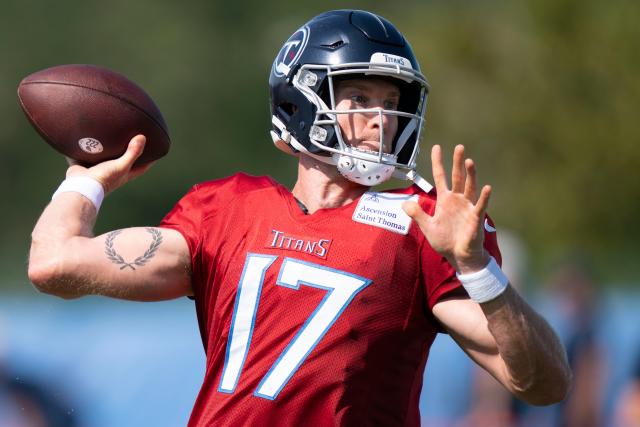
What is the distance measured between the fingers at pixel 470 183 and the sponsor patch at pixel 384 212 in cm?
30

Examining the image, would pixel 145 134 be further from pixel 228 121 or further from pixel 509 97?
pixel 228 121

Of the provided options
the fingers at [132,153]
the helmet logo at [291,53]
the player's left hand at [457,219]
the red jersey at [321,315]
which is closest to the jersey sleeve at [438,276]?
the red jersey at [321,315]

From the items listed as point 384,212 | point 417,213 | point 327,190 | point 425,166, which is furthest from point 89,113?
point 425,166

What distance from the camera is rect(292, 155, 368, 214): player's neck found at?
365 cm

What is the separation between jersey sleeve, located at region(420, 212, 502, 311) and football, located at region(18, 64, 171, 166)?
1066 millimetres

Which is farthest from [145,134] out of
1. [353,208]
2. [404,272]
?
[404,272]

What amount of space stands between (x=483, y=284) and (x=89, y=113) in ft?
4.77

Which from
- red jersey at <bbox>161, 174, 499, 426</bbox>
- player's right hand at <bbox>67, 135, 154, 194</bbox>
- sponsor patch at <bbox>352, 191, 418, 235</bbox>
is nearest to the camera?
red jersey at <bbox>161, 174, 499, 426</bbox>

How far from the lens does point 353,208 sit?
349 cm

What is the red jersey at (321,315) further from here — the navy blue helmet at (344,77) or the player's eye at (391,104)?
the player's eye at (391,104)

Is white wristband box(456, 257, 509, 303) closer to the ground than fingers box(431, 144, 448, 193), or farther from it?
closer to the ground

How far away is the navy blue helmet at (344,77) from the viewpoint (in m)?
3.54

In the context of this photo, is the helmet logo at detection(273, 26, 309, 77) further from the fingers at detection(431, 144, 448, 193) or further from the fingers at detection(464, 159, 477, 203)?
the fingers at detection(464, 159, 477, 203)

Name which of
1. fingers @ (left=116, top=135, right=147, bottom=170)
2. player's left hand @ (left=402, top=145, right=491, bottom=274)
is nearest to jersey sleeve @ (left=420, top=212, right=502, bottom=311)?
player's left hand @ (left=402, top=145, right=491, bottom=274)
